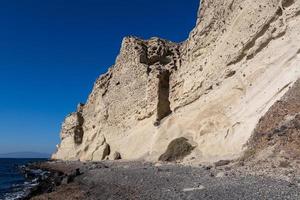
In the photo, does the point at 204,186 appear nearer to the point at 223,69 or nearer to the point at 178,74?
the point at 223,69

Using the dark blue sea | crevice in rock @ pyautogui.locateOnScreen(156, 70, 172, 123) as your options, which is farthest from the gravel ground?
crevice in rock @ pyautogui.locateOnScreen(156, 70, 172, 123)

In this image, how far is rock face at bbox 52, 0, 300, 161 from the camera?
20.5 metres

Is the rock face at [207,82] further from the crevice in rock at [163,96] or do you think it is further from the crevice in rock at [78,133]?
the crevice in rock at [78,133]

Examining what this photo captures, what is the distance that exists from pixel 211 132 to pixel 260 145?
7255mm

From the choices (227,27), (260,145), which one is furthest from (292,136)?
(227,27)

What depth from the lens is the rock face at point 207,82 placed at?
2048cm

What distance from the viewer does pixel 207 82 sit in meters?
27.3

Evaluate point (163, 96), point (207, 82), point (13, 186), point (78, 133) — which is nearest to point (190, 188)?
point (207, 82)

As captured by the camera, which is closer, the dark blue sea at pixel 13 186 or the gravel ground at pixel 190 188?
the gravel ground at pixel 190 188

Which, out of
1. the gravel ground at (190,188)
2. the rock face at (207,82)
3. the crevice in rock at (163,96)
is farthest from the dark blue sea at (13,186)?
the crevice in rock at (163,96)

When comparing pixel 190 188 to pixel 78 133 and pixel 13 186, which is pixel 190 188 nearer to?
pixel 13 186

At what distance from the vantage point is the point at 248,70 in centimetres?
2261

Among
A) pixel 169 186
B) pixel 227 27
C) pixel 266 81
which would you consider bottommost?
pixel 169 186

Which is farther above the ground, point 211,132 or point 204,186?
point 211,132
